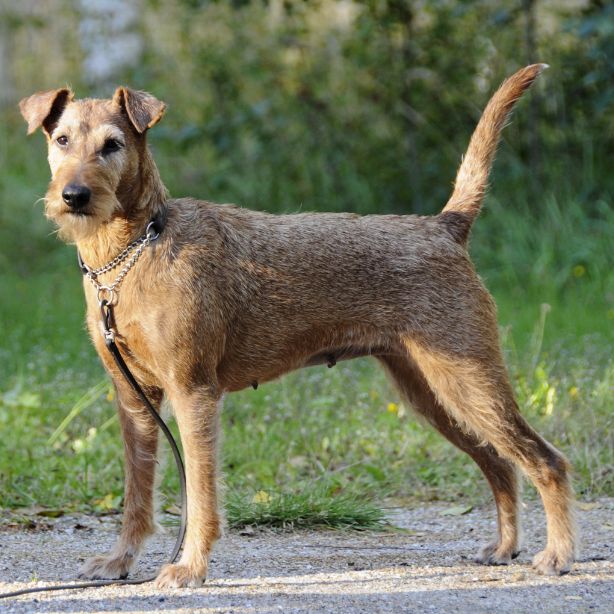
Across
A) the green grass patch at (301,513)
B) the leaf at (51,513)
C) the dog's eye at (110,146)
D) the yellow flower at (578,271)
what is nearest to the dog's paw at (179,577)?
the green grass patch at (301,513)

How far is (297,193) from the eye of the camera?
432 inches

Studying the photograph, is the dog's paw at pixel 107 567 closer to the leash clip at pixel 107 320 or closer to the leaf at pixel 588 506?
the leash clip at pixel 107 320

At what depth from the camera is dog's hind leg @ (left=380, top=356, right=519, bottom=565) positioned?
459cm

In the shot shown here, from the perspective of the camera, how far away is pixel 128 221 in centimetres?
416

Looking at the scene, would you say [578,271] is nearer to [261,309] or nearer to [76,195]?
[261,309]

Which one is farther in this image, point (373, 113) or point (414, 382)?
point (373, 113)

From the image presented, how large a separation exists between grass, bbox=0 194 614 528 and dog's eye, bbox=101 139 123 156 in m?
1.86

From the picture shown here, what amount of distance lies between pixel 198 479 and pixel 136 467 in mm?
409

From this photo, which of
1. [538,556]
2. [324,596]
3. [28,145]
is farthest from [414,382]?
[28,145]

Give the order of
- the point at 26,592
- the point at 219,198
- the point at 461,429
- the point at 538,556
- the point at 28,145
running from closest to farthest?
the point at 26,592 < the point at 538,556 < the point at 461,429 < the point at 219,198 < the point at 28,145

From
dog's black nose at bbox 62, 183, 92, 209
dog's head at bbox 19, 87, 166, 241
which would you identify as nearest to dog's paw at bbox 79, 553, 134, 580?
dog's head at bbox 19, 87, 166, 241

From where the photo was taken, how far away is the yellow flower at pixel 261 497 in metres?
5.13

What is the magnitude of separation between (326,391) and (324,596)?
10.1 feet

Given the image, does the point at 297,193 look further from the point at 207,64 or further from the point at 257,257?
the point at 257,257
